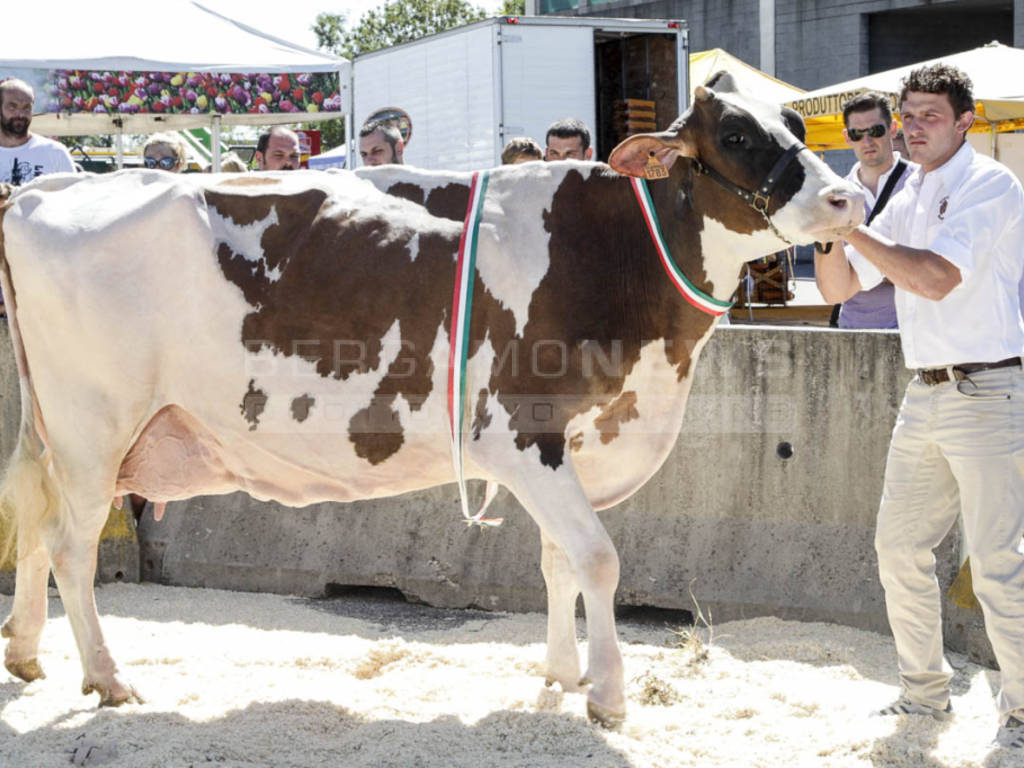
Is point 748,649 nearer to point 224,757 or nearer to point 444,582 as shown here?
point 444,582

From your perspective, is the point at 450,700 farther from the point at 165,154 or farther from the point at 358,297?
the point at 165,154

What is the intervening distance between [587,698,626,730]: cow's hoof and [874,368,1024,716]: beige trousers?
3.54 ft

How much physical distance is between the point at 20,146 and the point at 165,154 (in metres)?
1.12

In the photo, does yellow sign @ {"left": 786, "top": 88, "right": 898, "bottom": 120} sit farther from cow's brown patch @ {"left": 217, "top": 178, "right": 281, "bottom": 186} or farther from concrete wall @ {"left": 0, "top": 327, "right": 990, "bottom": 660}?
cow's brown patch @ {"left": 217, "top": 178, "right": 281, "bottom": 186}

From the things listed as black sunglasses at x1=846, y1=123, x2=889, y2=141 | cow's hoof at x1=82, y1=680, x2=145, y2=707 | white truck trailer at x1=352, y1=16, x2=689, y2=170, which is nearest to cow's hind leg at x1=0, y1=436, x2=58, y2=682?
cow's hoof at x1=82, y1=680, x2=145, y2=707

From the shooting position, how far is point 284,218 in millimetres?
4734

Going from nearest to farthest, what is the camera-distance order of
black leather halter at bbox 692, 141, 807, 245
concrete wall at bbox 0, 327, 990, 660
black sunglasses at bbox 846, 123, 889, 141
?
1. black leather halter at bbox 692, 141, 807, 245
2. concrete wall at bbox 0, 327, 990, 660
3. black sunglasses at bbox 846, 123, 889, 141

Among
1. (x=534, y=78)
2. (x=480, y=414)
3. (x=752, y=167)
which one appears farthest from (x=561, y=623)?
(x=534, y=78)

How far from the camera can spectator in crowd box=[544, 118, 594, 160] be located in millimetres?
7285

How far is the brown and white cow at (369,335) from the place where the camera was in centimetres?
440

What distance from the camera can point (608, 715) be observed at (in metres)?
4.33

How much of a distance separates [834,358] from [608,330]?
170cm

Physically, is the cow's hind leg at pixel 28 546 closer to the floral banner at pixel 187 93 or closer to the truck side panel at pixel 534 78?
the floral banner at pixel 187 93

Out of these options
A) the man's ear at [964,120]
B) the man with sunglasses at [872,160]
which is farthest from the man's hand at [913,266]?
the man with sunglasses at [872,160]
